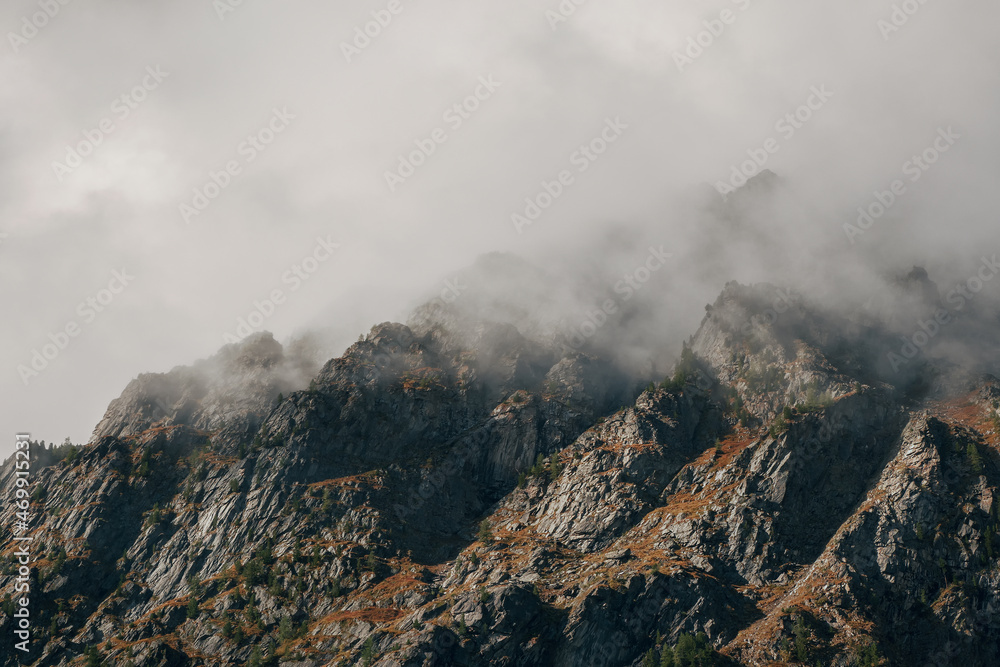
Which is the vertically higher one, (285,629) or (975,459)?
(285,629)

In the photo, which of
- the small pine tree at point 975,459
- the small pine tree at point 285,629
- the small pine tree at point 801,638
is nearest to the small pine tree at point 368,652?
the small pine tree at point 285,629

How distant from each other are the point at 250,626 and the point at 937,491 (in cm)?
15120

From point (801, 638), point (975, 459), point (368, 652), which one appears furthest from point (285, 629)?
point (975, 459)

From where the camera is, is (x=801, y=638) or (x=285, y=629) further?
(x=285, y=629)

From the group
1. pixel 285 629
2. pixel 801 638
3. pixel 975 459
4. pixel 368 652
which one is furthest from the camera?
pixel 285 629

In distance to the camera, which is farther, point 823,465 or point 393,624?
point 823,465

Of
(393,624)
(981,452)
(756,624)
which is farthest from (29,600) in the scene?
(981,452)

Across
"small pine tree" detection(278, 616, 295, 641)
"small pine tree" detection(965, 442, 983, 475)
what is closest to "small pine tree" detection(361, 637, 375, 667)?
"small pine tree" detection(278, 616, 295, 641)

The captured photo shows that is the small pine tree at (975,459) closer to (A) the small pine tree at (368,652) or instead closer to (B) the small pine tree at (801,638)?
(B) the small pine tree at (801,638)

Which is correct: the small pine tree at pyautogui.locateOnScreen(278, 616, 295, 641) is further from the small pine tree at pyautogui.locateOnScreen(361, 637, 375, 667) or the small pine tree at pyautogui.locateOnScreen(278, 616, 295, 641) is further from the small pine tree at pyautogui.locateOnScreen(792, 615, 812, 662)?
the small pine tree at pyautogui.locateOnScreen(792, 615, 812, 662)

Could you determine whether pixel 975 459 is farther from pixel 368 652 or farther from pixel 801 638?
pixel 368 652

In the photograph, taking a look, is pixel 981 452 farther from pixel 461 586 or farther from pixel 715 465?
pixel 461 586

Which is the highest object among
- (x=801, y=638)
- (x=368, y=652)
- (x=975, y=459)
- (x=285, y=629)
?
(x=285, y=629)

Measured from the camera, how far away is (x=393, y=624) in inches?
6658
